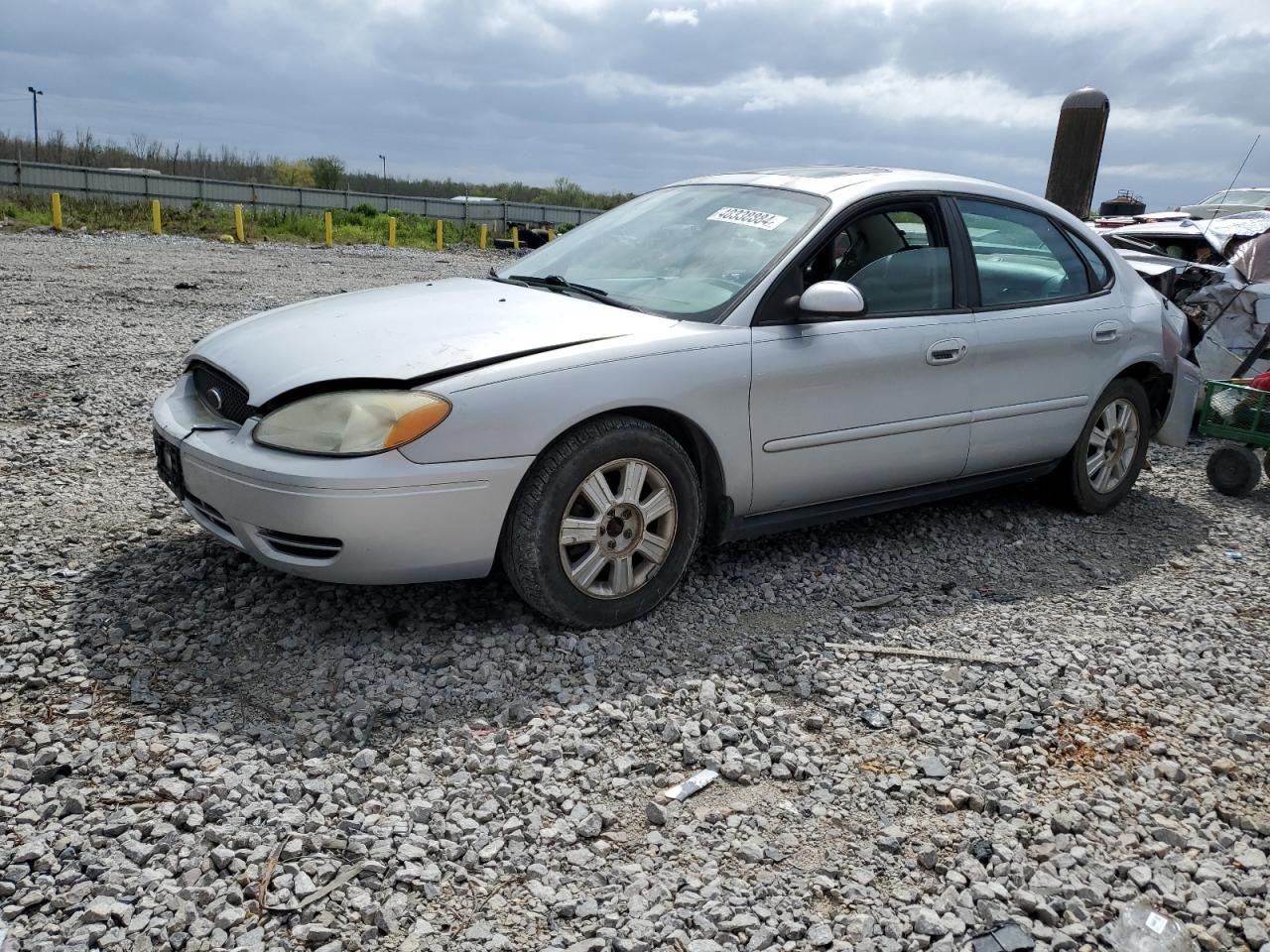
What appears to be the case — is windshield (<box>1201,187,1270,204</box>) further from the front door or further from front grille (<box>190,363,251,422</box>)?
front grille (<box>190,363,251,422</box>)

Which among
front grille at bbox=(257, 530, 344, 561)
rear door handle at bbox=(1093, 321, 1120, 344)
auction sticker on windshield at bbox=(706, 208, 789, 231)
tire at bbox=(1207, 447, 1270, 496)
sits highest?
auction sticker on windshield at bbox=(706, 208, 789, 231)

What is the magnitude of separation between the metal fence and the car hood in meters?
36.0

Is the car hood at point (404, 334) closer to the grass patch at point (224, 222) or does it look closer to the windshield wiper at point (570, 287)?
the windshield wiper at point (570, 287)

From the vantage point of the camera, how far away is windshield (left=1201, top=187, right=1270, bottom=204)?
1477cm

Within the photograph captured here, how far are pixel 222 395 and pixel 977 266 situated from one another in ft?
10.6

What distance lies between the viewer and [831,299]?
4074mm

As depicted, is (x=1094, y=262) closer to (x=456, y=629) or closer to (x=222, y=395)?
(x=456, y=629)

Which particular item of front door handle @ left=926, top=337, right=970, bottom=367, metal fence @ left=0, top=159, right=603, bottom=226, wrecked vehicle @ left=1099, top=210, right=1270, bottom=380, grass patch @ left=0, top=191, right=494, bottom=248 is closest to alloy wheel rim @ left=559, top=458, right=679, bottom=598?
front door handle @ left=926, top=337, right=970, bottom=367

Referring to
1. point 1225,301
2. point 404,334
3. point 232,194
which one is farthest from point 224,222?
point 404,334

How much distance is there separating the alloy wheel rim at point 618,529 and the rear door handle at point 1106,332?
2.62 meters

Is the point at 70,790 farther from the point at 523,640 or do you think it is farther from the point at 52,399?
the point at 52,399

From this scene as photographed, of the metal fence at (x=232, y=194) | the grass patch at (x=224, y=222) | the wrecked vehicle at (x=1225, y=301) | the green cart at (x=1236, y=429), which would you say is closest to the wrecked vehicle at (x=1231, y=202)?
the wrecked vehicle at (x=1225, y=301)

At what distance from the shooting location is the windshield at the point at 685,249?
423cm

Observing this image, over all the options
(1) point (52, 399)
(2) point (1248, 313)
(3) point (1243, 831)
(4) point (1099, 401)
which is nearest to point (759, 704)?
(3) point (1243, 831)
